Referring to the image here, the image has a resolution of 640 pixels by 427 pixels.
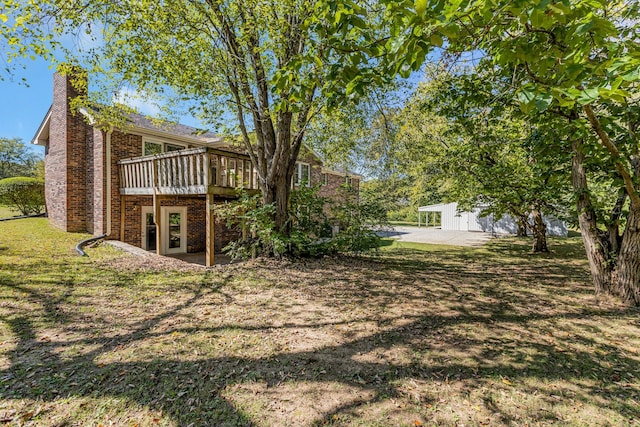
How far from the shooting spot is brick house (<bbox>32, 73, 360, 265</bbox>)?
32.2 ft

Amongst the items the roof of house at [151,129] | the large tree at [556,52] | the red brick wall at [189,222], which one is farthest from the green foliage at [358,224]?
the red brick wall at [189,222]

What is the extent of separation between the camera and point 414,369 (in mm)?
3193

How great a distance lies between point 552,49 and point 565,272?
7.78m

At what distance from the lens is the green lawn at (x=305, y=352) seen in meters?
2.56

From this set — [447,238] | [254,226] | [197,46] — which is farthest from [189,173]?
[447,238]

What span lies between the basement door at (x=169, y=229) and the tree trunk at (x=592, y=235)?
13.2 metres

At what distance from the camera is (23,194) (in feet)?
52.7

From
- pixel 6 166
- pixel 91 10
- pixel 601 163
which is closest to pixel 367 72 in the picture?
pixel 601 163

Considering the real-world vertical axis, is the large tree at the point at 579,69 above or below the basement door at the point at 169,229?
above

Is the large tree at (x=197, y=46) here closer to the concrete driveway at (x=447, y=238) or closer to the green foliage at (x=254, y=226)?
the green foliage at (x=254, y=226)

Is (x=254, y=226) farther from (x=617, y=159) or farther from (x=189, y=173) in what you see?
(x=617, y=159)


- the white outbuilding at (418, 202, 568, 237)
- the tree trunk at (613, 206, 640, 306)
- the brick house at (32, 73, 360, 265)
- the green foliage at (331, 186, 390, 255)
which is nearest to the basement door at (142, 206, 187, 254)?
the brick house at (32, 73, 360, 265)

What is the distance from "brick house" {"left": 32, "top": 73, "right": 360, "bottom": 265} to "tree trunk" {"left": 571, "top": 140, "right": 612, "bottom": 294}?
21.1 feet

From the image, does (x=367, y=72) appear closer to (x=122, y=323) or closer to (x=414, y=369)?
(x=414, y=369)
